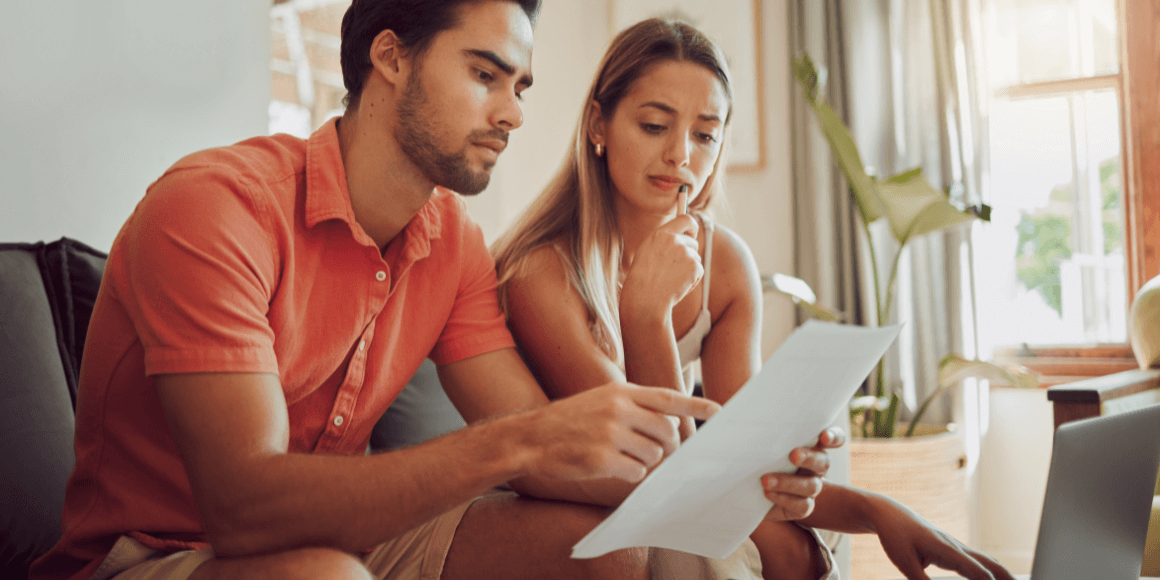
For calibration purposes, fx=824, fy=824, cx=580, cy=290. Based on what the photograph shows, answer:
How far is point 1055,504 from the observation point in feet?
2.34

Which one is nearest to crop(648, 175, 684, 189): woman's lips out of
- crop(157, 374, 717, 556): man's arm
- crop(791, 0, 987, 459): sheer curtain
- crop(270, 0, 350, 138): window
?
crop(157, 374, 717, 556): man's arm

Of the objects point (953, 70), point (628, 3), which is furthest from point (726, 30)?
point (953, 70)

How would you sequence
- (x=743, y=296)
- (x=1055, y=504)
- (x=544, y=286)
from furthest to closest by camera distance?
(x=743, y=296)
(x=544, y=286)
(x=1055, y=504)

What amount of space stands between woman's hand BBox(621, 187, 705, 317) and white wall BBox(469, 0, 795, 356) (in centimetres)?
184

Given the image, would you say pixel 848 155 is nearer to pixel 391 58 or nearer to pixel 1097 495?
pixel 391 58

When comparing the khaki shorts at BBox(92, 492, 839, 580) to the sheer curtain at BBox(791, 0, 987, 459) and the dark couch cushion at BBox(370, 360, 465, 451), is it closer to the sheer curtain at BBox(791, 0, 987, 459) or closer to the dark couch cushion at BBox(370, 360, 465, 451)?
the dark couch cushion at BBox(370, 360, 465, 451)

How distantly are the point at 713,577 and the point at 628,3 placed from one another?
2.68 metres

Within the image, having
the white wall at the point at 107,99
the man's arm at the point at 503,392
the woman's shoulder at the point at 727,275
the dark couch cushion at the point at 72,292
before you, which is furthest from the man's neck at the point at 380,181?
the white wall at the point at 107,99

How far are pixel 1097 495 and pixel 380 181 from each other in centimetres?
85

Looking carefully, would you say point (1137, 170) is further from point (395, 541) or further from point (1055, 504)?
point (395, 541)

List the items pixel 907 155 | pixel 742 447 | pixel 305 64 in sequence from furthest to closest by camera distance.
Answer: pixel 907 155 → pixel 305 64 → pixel 742 447

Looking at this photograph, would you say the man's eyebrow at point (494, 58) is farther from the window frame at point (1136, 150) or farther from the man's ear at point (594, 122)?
the window frame at point (1136, 150)

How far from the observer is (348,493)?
735mm

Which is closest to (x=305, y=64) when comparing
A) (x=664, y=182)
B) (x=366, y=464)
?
(x=664, y=182)
